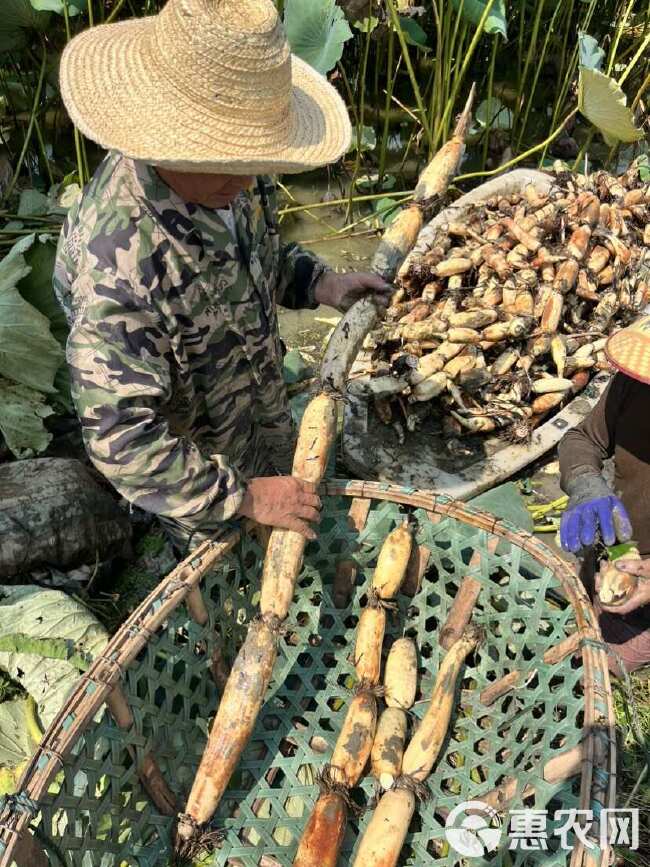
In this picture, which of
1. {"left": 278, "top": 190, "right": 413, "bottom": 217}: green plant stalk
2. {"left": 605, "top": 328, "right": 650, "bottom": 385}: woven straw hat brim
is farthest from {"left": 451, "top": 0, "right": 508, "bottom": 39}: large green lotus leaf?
{"left": 605, "top": 328, "right": 650, "bottom": 385}: woven straw hat brim

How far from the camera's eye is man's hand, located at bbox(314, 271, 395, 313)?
2.59m

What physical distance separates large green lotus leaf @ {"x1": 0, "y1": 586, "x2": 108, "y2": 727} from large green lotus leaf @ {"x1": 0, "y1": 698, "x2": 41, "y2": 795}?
0.13 ft

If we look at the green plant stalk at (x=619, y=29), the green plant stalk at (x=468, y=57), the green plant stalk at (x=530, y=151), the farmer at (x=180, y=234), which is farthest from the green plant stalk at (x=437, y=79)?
the farmer at (x=180, y=234)

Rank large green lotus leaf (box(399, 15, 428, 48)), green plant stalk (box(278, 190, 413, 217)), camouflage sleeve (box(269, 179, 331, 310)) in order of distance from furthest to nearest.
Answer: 1. green plant stalk (box(278, 190, 413, 217))
2. large green lotus leaf (box(399, 15, 428, 48))
3. camouflage sleeve (box(269, 179, 331, 310))

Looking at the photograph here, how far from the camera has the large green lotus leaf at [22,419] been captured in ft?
9.75

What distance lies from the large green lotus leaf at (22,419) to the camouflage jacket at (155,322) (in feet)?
3.59

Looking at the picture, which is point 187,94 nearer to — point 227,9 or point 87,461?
point 227,9

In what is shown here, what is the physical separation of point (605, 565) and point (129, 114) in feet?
6.20

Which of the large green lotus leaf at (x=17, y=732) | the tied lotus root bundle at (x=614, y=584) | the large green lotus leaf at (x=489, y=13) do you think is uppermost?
the large green lotus leaf at (x=489, y=13)

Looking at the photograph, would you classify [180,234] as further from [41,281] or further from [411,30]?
[411,30]

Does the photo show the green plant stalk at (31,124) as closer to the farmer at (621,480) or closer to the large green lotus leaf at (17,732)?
the large green lotus leaf at (17,732)

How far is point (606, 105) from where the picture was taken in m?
3.87

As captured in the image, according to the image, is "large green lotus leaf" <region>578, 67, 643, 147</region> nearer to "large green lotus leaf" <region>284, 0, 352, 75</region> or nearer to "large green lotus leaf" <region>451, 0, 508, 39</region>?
"large green lotus leaf" <region>451, 0, 508, 39</region>

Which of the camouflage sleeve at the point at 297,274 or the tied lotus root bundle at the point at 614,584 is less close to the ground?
the camouflage sleeve at the point at 297,274
